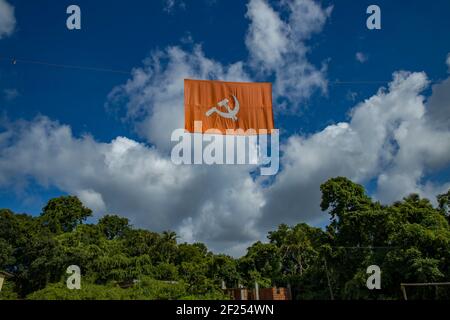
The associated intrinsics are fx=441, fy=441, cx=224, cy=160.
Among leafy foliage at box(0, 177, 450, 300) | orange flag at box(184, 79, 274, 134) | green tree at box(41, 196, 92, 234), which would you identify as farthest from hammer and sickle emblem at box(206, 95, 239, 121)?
green tree at box(41, 196, 92, 234)

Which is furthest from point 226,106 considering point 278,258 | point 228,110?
point 278,258

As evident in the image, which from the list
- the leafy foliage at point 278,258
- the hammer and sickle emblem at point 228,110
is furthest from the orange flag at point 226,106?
the leafy foliage at point 278,258

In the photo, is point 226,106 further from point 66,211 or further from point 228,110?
point 66,211

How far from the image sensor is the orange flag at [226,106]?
8.37 meters

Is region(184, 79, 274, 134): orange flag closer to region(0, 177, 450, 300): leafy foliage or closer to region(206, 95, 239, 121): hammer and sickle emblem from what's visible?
region(206, 95, 239, 121): hammer and sickle emblem

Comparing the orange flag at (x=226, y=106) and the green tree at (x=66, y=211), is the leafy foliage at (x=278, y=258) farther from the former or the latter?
the orange flag at (x=226, y=106)

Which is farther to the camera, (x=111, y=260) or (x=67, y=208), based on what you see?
(x=67, y=208)

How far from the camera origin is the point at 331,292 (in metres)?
22.6

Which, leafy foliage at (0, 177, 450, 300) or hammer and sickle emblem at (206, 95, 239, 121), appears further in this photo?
leafy foliage at (0, 177, 450, 300)

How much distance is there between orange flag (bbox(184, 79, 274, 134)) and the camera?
27.5 ft

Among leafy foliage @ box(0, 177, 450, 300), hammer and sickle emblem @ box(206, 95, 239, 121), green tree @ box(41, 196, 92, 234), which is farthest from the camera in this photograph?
green tree @ box(41, 196, 92, 234)
